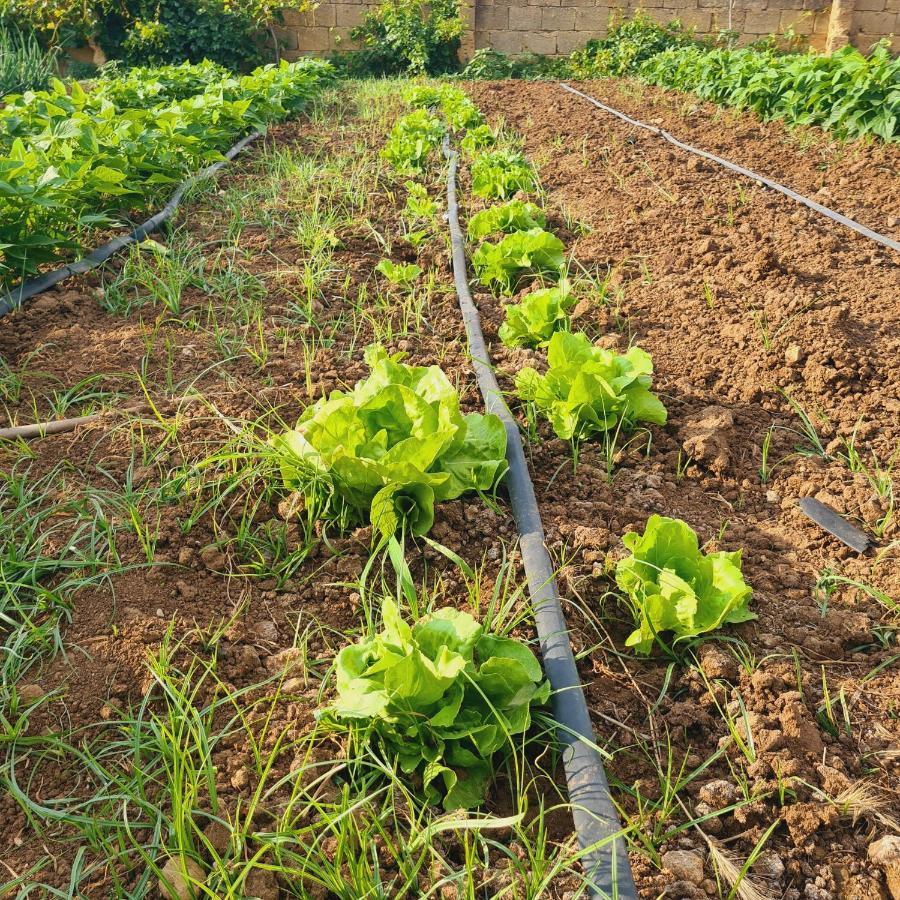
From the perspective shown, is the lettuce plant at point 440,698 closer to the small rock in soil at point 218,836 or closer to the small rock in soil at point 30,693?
the small rock in soil at point 218,836

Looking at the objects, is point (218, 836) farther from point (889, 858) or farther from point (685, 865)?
point (889, 858)

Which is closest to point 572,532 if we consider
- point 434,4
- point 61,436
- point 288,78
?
point 61,436

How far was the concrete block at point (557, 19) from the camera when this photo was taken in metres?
14.6

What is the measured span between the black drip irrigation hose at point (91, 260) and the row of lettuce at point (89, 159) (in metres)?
0.07

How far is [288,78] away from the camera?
26.8 feet

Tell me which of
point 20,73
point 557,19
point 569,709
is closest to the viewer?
point 569,709

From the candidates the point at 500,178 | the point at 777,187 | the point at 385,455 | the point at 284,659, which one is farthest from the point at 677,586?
the point at 777,187

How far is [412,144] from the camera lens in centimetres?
584

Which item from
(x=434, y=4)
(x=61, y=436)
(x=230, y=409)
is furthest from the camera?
(x=434, y=4)

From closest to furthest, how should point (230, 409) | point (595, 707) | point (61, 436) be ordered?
point (595, 707) → point (61, 436) → point (230, 409)

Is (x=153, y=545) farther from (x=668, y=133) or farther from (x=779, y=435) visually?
(x=668, y=133)

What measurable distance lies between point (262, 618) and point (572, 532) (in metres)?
0.85

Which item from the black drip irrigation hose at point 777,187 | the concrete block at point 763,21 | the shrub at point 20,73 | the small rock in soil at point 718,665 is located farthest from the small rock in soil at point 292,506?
the concrete block at point 763,21

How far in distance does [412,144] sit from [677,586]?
16.5 ft
